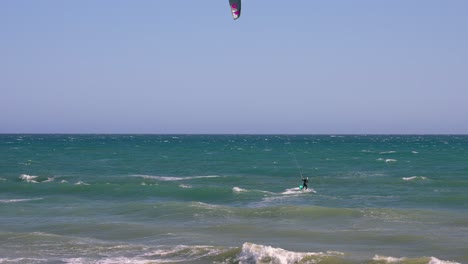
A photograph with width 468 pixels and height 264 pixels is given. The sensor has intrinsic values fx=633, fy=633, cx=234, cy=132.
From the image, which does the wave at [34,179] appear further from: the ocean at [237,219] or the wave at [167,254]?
the wave at [167,254]

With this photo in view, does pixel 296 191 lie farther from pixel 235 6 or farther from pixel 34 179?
pixel 34 179

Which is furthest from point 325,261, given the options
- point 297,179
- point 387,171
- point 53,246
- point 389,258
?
point 387,171

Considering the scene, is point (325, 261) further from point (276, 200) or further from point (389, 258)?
point (276, 200)

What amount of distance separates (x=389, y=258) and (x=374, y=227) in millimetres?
5497

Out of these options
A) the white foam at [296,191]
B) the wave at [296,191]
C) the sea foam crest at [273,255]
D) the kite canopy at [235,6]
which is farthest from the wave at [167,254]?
the white foam at [296,191]

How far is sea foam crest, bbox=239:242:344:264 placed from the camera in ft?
56.4

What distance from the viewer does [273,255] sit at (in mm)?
17438

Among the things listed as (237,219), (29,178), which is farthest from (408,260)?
(29,178)

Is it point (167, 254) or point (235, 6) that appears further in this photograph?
point (235, 6)

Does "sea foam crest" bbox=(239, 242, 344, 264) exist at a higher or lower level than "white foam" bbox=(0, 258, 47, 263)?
higher

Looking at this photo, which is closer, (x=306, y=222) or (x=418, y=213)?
(x=306, y=222)

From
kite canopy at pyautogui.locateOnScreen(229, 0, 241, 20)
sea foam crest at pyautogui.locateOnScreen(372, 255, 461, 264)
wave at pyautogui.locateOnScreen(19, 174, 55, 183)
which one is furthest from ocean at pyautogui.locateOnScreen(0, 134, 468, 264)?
kite canopy at pyautogui.locateOnScreen(229, 0, 241, 20)

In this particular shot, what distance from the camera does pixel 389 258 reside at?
55.3 ft

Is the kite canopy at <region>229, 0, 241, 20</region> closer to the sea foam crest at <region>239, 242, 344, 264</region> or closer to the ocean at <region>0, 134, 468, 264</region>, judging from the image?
the ocean at <region>0, 134, 468, 264</region>
